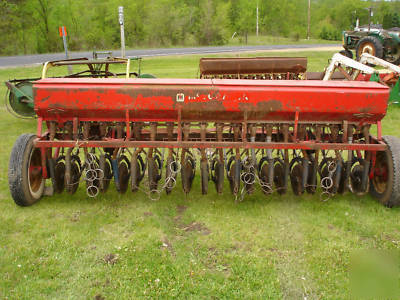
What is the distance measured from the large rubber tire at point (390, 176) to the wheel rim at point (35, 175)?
14.8ft

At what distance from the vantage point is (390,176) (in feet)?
15.1

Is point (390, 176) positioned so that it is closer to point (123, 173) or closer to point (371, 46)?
point (123, 173)

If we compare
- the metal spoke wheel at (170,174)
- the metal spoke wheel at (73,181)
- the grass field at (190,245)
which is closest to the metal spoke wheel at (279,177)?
the grass field at (190,245)

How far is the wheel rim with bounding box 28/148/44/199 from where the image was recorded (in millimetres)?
4816

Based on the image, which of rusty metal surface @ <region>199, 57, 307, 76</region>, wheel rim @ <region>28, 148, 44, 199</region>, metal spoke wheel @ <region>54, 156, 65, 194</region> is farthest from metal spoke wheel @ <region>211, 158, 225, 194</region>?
rusty metal surface @ <region>199, 57, 307, 76</region>

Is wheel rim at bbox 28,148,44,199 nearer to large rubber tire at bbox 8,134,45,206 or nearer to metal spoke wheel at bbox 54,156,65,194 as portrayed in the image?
large rubber tire at bbox 8,134,45,206

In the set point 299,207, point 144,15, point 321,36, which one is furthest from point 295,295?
point 321,36

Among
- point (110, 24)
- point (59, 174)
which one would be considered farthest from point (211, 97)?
point (110, 24)

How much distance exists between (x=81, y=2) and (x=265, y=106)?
4452 cm

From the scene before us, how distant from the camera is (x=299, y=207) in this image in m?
4.86

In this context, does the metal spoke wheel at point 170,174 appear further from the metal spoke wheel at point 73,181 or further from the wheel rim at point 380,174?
the wheel rim at point 380,174

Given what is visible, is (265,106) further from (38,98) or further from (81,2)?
(81,2)

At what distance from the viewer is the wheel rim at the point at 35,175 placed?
4.82 m

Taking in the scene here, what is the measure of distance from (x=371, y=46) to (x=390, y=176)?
13.5m
